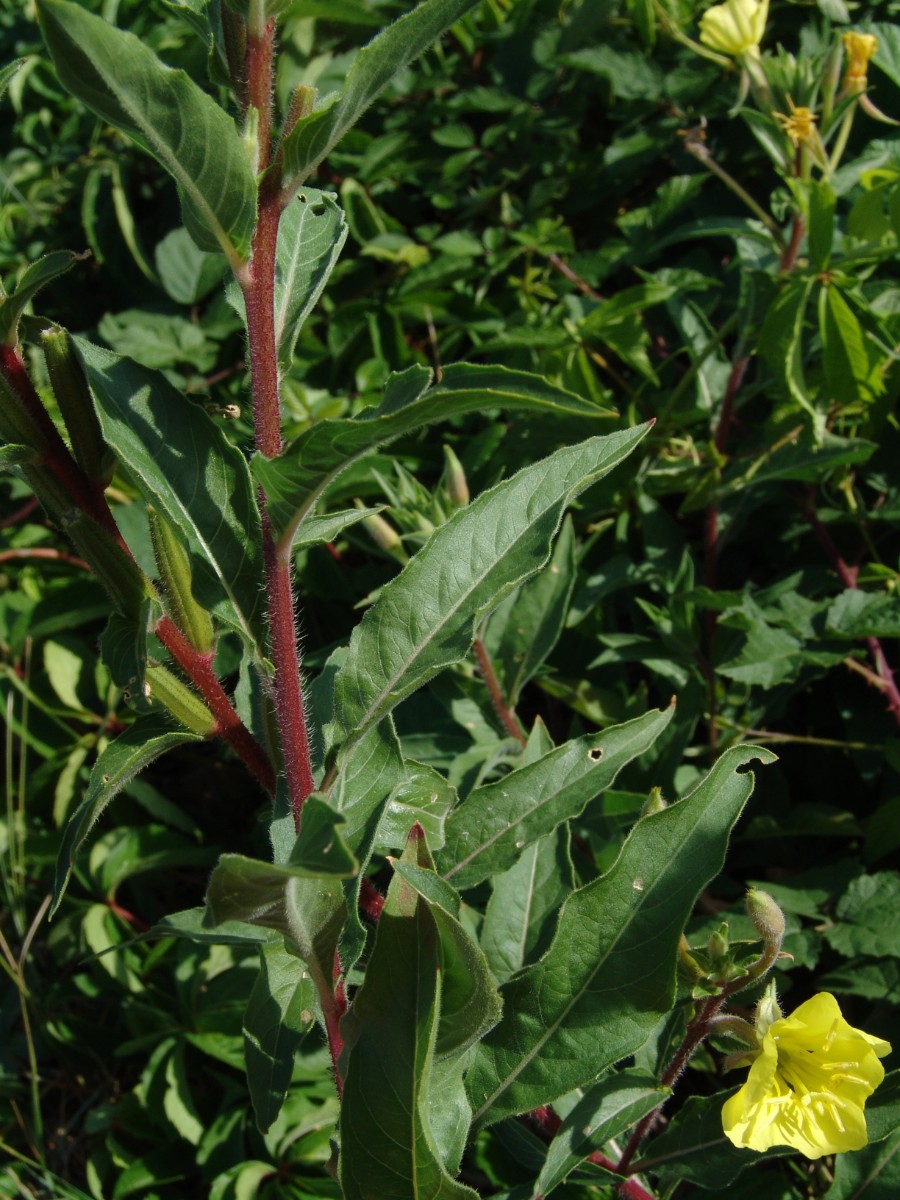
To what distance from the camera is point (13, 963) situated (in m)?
2.37

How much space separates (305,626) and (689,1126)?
1361 millimetres

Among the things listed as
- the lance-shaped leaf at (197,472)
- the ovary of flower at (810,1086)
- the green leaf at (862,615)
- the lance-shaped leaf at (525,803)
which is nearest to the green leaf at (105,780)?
the lance-shaped leaf at (197,472)

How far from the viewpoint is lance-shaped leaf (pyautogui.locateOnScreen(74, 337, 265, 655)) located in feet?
3.50

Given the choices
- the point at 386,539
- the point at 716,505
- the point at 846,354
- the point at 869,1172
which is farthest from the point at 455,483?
the point at 869,1172

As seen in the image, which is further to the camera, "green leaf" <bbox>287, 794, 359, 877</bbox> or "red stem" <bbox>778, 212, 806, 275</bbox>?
"red stem" <bbox>778, 212, 806, 275</bbox>

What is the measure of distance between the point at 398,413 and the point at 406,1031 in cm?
59

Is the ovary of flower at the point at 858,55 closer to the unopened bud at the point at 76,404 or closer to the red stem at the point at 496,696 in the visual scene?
the red stem at the point at 496,696

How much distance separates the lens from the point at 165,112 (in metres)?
0.88

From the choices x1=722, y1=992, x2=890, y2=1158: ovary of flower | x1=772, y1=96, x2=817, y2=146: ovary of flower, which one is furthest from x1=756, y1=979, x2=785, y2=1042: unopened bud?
x1=772, y1=96, x2=817, y2=146: ovary of flower

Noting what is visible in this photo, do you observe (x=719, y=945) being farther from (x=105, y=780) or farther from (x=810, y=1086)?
(x=105, y=780)

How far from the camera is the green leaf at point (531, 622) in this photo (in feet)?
5.98

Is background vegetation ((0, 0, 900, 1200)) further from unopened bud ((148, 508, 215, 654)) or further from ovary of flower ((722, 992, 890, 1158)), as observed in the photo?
unopened bud ((148, 508, 215, 654))

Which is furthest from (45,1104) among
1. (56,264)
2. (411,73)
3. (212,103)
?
(411,73)

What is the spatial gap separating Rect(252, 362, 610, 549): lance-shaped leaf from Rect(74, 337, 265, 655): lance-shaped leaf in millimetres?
116
